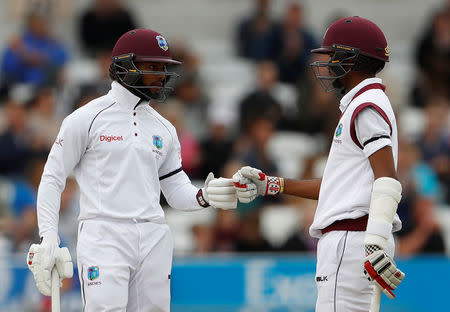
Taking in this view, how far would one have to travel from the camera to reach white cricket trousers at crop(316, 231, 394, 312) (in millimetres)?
5656

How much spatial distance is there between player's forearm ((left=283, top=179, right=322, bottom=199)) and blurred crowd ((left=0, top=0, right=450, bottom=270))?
385cm

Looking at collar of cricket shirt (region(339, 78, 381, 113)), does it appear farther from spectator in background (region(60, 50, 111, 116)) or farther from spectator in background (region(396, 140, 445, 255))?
spectator in background (region(60, 50, 111, 116))

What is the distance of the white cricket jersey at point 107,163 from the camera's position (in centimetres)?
609

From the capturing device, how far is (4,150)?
11.9m

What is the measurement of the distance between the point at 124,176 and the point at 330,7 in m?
9.95

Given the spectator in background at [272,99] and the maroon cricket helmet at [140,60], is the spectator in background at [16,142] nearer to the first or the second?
the spectator in background at [272,99]

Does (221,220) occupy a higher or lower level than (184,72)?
lower

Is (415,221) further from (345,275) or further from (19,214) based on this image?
(345,275)

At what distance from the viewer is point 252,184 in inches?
254

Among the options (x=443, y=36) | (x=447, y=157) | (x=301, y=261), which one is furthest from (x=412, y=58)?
(x=301, y=261)

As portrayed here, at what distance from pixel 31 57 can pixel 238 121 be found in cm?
287

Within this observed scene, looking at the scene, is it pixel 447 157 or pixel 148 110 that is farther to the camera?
pixel 447 157

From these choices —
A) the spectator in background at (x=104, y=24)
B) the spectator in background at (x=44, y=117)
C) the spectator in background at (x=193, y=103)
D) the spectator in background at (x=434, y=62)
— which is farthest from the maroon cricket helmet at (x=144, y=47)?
the spectator in background at (x=434, y=62)

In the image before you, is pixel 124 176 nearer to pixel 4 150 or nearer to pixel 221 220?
pixel 221 220
